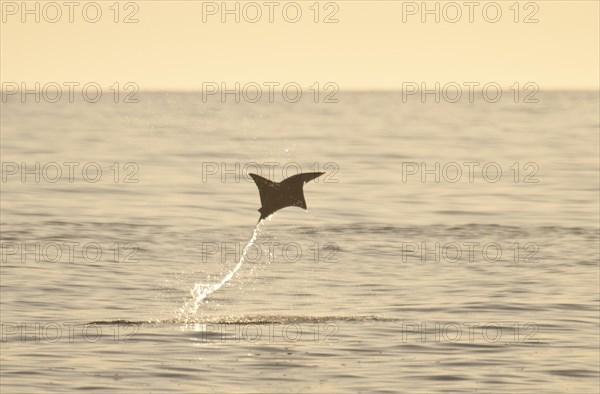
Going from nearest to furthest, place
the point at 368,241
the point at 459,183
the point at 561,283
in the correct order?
the point at 561,283, the point at 368,241, the point at 459,183

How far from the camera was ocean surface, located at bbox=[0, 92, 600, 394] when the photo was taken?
65.3 feet

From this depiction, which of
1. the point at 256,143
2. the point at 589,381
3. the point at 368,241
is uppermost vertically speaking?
→ the point at 256,143

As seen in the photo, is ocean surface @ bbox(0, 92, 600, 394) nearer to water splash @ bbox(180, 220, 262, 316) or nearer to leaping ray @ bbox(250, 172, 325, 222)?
water splash @ bbox(180, 220, 262, 316)

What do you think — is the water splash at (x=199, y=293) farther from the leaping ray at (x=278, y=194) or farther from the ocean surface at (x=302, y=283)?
the leaping ray at (x=278, y=194)

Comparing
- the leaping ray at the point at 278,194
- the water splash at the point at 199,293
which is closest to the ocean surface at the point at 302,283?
the water splash at the point at 199,293

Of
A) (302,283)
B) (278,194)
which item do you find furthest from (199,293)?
(278,194)

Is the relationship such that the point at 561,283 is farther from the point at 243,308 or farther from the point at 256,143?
the point at 256,143

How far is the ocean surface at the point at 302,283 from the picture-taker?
1991 cm

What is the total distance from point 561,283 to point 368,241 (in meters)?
7.16

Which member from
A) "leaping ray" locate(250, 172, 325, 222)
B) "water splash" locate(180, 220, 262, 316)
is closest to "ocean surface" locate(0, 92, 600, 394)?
"water splash" locate(180, 220, 262, 316)

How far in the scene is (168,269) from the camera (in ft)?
95.7

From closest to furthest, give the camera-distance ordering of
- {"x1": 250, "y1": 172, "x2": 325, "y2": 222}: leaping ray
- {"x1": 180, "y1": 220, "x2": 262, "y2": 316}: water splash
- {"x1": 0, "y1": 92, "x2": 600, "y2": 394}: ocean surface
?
1. {"x1": 0, "y1": 92, "x2": 600, "y2": 394}: ocean surface
2. {"x1": 250, "y1": 172, "x2": 325, "y2": 222}: leaping ray
3. {"x1": 180, "y1": 220, "x2": 262, "y2": 316}: water splash

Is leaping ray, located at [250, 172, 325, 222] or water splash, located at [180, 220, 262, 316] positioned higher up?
leaping ray, located at [250, 172, 325, 222]

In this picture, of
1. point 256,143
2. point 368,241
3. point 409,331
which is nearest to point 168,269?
point 368,241
